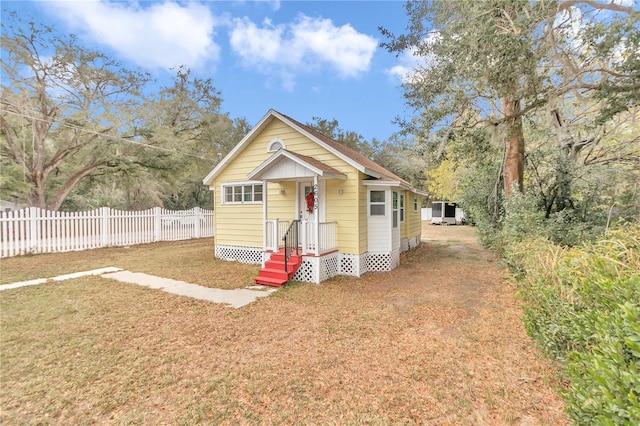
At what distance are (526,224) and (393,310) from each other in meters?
4.78

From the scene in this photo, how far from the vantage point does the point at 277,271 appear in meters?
7.25

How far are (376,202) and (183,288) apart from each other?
581cm

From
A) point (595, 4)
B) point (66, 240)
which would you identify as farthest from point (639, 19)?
point (66, 240)

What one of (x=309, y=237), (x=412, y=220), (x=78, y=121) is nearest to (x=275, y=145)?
(x=309, y=237)

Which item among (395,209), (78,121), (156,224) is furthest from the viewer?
(78,121)

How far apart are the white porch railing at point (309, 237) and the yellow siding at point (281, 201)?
0.28 m

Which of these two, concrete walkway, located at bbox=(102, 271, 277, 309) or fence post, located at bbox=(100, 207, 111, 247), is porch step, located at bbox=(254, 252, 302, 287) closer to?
concrete walkway, located at bbox=(102, 271, 277, 309)

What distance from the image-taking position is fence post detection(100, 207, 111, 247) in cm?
1213

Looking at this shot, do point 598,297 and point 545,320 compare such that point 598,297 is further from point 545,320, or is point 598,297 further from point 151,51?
point 151,51

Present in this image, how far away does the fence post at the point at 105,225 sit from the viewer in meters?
12.1

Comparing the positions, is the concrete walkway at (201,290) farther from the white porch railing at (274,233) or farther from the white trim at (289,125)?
the white trim at (289,125)

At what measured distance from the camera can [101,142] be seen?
14961 mm

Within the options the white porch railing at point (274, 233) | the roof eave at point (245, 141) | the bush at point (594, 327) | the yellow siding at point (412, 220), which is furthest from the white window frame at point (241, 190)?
the bush at point (594, 327)

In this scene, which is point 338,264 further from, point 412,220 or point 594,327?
point 412,220
